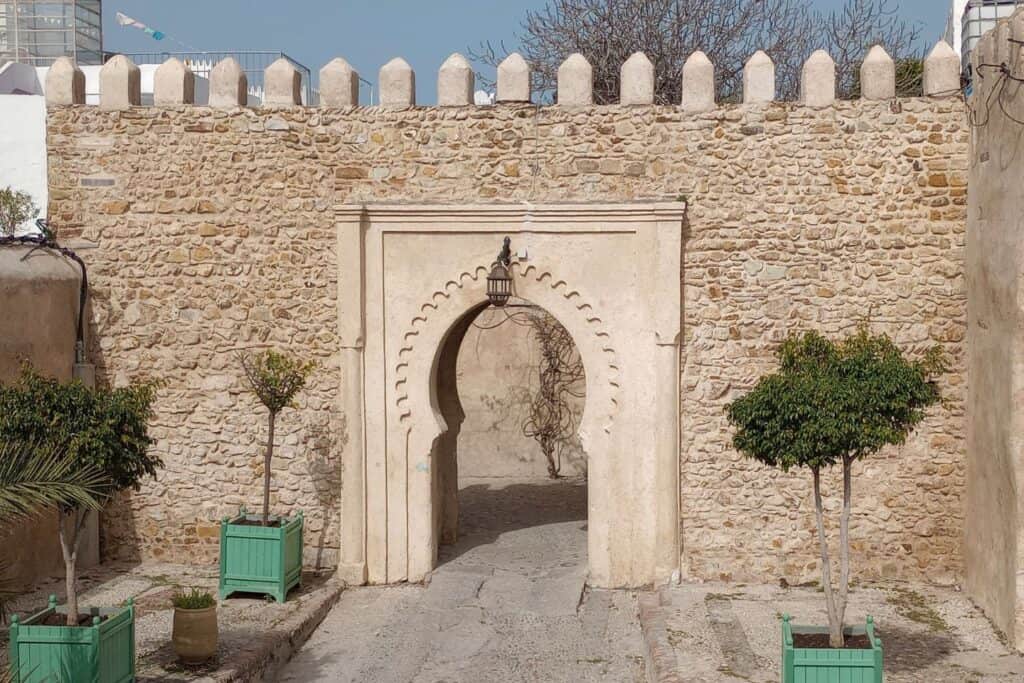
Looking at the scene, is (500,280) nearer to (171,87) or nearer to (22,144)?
(171,87)

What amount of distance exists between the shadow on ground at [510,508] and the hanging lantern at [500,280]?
2.29 m

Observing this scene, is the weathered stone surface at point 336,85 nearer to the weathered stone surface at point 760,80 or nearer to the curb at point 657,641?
the weathered stone surface at point 760,80

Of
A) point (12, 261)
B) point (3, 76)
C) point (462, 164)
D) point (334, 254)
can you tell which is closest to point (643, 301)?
point (462, 164)

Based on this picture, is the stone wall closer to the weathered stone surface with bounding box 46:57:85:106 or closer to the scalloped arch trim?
the weathered stone surface with bounding box 46:57:85:106

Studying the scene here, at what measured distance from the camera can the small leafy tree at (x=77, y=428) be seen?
639cm

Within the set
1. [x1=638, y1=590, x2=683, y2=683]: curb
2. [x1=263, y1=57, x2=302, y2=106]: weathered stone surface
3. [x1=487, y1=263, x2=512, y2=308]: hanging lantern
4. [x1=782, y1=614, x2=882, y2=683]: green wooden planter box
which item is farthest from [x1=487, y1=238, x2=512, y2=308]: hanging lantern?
[x1=782, y1=614, x2=882, y2=683]: green wooden planter box

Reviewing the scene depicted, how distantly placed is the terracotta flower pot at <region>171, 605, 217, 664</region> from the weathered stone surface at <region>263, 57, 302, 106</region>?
4.07m

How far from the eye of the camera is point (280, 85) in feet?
31.4

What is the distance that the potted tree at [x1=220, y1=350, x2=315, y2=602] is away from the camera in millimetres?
8828

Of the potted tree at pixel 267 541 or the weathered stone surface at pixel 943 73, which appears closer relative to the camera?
the potted tree at pixel 267 541

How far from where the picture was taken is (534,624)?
8.75 m

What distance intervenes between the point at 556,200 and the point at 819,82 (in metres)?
2.11

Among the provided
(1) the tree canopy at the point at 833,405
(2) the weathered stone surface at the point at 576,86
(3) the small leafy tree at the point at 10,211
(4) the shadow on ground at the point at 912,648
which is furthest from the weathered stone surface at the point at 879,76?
(3) the small leafy tree at the point at 10,211

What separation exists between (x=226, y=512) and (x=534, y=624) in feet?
8.64
